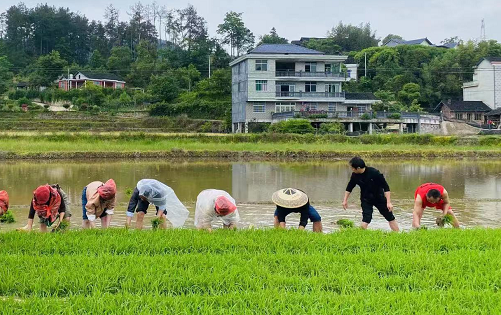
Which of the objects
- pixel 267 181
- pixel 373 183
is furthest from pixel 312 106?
pixel 373 183

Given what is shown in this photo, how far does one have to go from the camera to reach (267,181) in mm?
18109

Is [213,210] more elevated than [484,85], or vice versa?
[484,85]

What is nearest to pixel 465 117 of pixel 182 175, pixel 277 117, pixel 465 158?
pixel 277 117

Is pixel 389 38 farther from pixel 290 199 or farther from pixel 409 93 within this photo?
pixel 290 199

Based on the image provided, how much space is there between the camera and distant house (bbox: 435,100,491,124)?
51.7m

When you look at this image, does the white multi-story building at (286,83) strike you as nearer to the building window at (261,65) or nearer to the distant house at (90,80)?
the building window at (261,65)

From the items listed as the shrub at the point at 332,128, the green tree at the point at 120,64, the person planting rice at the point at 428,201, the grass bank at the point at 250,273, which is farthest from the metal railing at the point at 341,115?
the grass bank at the point at 250,273

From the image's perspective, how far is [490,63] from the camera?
52719 mm

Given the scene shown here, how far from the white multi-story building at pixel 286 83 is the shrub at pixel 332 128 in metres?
5.57

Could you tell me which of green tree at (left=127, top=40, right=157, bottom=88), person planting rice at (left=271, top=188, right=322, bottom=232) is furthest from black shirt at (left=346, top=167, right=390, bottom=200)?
green tree at (left=127, top=40, right=157, bottom=88)

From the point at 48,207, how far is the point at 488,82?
5430cm

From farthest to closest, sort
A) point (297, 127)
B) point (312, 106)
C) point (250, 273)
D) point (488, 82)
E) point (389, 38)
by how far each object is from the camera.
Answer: point (389, 38)
point (488, 82)
point (312, 106)
point (297, 127)
point (250, 273)

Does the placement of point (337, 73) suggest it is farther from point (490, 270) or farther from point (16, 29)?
point (16, 29)

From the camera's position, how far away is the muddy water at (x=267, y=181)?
11.5 meters
